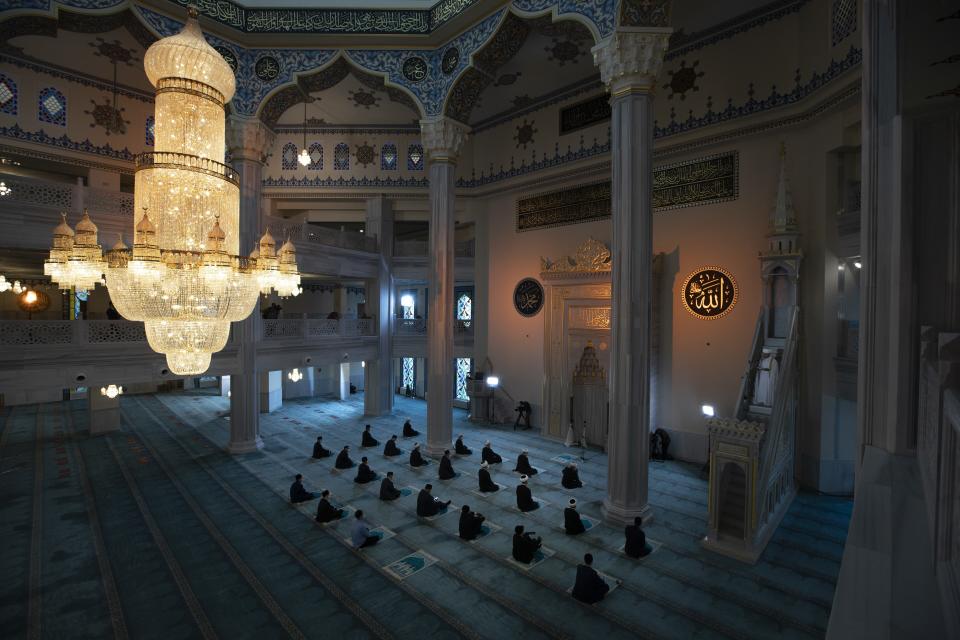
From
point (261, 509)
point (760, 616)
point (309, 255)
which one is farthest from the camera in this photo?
point (309, 255)

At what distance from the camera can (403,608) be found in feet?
13.3

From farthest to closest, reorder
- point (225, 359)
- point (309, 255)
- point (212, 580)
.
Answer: point (309, 255) → point (225, 359) → point (212, 580)

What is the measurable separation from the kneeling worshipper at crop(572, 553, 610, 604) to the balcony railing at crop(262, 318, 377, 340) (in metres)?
6.68

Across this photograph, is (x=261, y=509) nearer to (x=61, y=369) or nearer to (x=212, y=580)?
(x=212, y=580)

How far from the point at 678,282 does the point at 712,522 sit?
4279 millimetres

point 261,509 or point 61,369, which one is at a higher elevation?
point 61,369

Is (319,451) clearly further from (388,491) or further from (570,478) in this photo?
(570,478)

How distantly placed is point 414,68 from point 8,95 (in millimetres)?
6726

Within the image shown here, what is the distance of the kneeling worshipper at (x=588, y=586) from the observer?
160 inches

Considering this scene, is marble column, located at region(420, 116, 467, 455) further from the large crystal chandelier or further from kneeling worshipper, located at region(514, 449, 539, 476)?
the large crystal chandelier

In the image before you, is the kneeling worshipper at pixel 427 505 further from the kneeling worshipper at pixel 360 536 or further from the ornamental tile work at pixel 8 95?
the ornamental tile work at pixel 8 95

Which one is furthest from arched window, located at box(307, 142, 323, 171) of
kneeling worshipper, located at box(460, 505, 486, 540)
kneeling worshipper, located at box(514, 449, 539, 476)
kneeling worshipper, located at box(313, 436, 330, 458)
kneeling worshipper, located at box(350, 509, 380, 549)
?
kneeling worshipper, located at box(460, 505, 486, 540)

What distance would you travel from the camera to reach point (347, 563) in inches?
189

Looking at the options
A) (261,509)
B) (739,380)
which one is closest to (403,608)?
(261,509)
